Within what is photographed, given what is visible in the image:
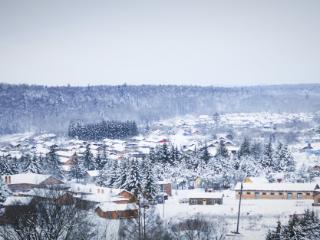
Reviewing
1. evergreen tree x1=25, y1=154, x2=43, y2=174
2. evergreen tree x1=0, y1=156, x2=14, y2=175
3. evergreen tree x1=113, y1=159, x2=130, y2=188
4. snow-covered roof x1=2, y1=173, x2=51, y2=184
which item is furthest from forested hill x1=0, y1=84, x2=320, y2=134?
evergreen tree x1=113, y1=159, x2=130, y2=188

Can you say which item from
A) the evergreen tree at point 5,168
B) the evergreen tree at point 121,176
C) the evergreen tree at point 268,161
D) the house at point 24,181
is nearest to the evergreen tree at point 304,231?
the evergreen tree at point 121,176

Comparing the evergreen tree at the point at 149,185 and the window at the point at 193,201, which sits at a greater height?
the evergreen tree at the point at 149,185

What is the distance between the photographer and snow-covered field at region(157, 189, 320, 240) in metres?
22.6

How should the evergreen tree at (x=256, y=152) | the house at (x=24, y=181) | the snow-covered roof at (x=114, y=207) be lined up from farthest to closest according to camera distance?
the evergreen tree at (x=256, y=152) < the house at (x=24, y=181) < the snow-covered roof at (x=114, y=207)

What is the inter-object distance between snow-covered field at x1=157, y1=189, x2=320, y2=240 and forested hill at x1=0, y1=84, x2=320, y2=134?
221ft

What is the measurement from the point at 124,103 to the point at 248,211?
108449mm

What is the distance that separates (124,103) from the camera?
13450 centimetres

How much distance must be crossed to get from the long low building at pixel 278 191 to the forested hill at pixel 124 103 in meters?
65.6

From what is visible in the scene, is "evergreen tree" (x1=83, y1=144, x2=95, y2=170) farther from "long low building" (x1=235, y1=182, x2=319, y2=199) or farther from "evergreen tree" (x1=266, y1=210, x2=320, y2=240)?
"evergreen tree" (x1=266, y1=210, x2=320, y2=240)

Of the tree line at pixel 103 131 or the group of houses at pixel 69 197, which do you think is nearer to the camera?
the group of houses at pixel 69 197

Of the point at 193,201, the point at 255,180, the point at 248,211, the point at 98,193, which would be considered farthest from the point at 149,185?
the point at 255,180

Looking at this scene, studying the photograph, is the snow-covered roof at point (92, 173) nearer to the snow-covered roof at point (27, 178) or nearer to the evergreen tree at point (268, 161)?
the snow-covered roof at point (27, 178)

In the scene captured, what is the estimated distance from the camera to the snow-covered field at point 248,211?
22594 millimetres

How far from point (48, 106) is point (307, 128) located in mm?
62635
